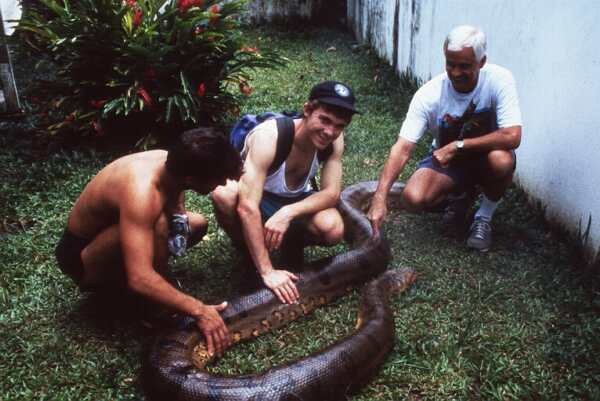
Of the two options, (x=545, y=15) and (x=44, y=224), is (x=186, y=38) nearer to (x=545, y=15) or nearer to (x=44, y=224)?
(x=44, y=224)

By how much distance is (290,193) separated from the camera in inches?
144

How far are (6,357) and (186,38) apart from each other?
3.78m

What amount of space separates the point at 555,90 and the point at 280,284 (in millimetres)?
2605

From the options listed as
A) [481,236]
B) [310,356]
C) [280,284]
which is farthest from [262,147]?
[481,236]

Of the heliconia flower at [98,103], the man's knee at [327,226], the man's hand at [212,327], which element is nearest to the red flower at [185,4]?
the heliconia flower at [98,103]

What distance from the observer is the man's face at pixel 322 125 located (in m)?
3.22

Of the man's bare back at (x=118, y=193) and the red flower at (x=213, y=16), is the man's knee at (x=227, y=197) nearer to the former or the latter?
the man's bare back at (x=118, y=193)

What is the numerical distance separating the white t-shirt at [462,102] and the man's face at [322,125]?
36.1 inches

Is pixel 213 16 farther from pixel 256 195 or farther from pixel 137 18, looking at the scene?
pixel 256 195

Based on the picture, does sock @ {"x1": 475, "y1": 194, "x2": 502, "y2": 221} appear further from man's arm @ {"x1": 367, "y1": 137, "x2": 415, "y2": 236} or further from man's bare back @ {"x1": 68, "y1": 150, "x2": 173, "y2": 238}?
man's bare back @ {"x1": 68, "y1": 150, "x2": 173, "y2": 238}

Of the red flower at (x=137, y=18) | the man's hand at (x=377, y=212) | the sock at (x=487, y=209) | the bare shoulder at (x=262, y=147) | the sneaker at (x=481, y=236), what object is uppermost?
the red flower at (x=137, y=18)

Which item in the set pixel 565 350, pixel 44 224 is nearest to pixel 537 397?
pixel 565 350

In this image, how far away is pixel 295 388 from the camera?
2.62m

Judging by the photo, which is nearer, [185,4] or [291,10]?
[185,4]
